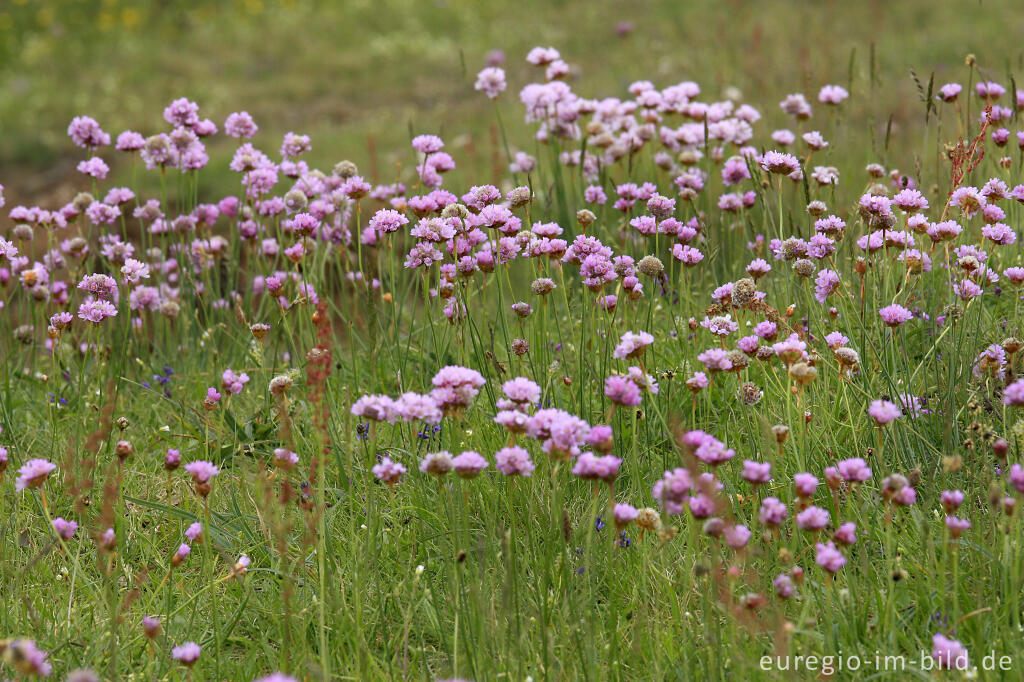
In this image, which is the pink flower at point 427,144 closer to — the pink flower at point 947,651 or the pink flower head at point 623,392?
the pink flower head at point 623,392

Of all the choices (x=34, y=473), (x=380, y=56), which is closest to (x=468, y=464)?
(x=34, y=473)

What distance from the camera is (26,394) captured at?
11.8 ft

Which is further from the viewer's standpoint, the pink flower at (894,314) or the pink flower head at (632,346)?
the pink flower at (894,314)

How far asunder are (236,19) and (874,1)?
8172 millimetres

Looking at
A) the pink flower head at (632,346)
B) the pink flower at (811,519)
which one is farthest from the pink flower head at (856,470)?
the pink flower head at (632,346)

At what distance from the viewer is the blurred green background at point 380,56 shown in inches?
336

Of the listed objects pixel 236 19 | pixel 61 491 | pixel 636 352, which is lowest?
pixel 61 491

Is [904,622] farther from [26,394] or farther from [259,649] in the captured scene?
[26,394]

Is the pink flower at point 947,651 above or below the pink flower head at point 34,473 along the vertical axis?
below

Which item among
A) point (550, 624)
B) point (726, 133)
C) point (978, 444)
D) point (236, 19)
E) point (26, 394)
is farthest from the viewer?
point (236, 19)

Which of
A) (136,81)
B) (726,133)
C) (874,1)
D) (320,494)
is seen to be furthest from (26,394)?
(874,1)

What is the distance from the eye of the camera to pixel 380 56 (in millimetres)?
11594

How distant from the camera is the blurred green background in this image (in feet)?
28.0

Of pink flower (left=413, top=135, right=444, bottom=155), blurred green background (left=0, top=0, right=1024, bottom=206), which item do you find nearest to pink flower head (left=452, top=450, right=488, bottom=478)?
pink flower (left=413, top=135, right=444, bottom=155)
